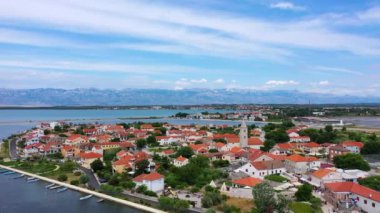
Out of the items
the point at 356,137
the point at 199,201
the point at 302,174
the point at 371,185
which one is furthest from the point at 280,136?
the point at 199,201

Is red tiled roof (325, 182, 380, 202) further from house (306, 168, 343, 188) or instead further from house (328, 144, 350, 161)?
house (328, 144, 350, 161)

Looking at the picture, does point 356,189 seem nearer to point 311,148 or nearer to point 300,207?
point 300,207

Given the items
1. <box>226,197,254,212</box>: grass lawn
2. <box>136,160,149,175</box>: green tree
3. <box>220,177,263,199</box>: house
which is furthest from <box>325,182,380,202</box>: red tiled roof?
<box>136,160,149,175</box>: green tree

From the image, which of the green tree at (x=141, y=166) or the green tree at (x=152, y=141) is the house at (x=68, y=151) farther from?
the green tree at (x=141, y=166)

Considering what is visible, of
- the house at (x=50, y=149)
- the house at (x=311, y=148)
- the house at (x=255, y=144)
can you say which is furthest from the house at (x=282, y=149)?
the house at (x=50, y=149)

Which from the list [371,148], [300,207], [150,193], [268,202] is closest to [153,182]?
[150,193]

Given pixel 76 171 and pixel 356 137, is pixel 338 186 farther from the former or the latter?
pixel 356 137

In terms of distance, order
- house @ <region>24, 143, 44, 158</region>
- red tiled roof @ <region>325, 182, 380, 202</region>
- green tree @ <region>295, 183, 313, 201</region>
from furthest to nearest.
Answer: house @ <region>24, 143, 44, 158</region>
green tree @ <region>295, 183, 313, 201</region>
red tiled roof @ <region>325, 182, 380, 202</region>

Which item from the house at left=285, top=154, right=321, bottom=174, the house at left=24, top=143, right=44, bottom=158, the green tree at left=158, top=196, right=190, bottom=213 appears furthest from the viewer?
the house at left=24, top=143, right=44, bottom=158
